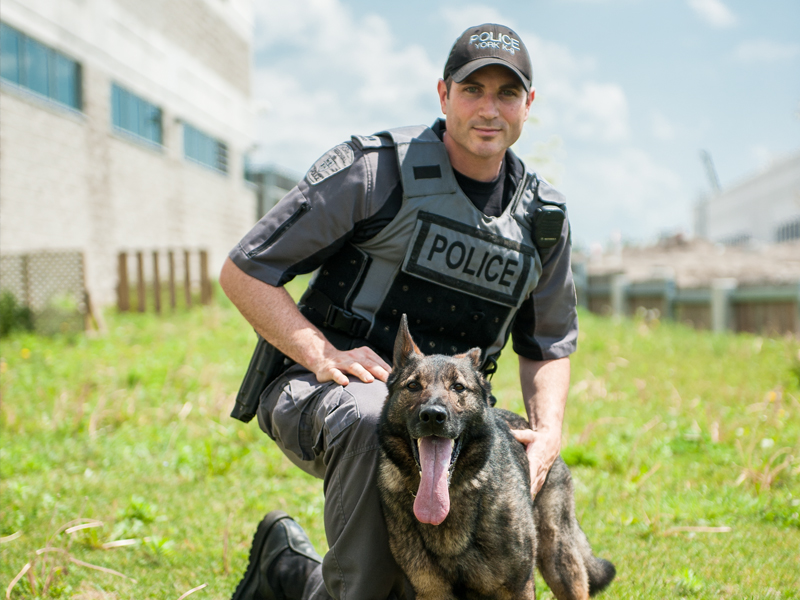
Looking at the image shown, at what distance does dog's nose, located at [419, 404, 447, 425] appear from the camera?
2.06 m

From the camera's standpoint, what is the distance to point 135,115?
57.9 ft

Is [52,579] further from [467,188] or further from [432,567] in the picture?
[467,188]

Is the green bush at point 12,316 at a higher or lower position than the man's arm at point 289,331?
lower

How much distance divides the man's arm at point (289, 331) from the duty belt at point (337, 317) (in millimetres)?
108

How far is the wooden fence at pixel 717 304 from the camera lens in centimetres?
1022

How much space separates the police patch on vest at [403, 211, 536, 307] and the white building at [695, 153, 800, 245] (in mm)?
42658

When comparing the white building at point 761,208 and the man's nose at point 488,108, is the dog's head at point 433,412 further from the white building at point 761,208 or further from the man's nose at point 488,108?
the white building at point 761,208

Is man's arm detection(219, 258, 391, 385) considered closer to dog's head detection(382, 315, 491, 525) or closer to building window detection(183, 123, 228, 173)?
dog's head detection(382, 315, 491, 525)

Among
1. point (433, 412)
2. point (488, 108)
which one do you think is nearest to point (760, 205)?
point (488, 108)

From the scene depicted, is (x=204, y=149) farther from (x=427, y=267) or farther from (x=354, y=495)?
(x=354, y=495)

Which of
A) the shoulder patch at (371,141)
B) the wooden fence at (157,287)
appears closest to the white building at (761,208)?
the wooden fence at (157,287)

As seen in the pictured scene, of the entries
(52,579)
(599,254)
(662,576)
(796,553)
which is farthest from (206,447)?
(599,254)

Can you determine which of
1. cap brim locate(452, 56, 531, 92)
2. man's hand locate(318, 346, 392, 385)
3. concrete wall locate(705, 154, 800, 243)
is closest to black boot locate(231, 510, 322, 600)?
man's hand locate(318, 346, 392, 385)

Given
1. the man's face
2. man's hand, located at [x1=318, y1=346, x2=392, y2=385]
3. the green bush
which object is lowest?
the green bush
